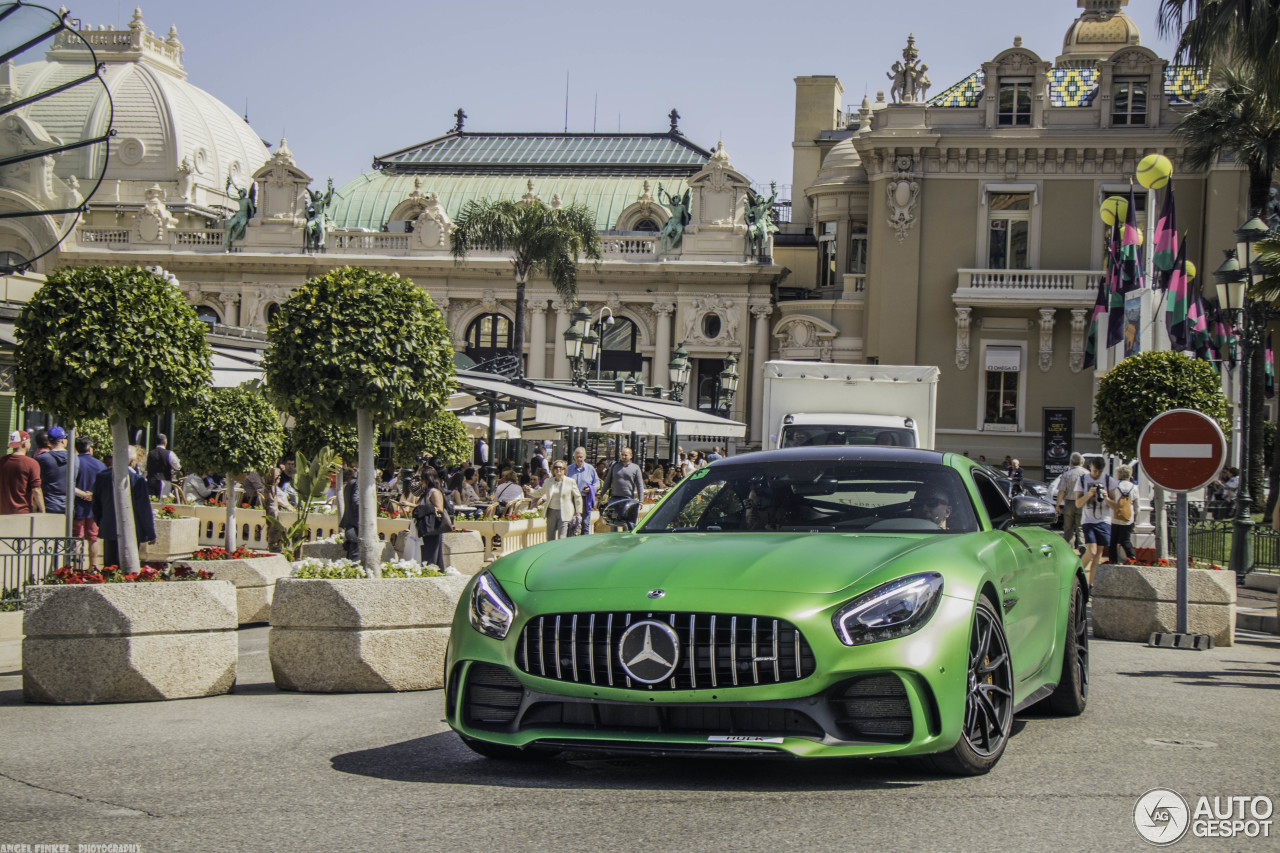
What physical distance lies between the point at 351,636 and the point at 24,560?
4988 millimetres

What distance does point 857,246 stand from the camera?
5484 cm

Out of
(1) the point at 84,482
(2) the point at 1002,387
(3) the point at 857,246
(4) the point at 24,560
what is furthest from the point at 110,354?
(3) the point at 857,246

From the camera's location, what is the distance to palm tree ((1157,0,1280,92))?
65.7ft

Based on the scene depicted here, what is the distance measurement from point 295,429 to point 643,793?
58.3 ft

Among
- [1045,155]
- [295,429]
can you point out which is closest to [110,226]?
[1045,155]

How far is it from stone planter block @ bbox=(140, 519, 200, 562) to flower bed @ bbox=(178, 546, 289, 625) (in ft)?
18.3

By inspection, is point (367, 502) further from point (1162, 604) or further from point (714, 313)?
point (714, 313)

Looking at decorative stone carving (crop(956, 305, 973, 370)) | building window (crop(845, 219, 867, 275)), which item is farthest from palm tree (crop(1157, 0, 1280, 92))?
building window (crop(845, 219, 867, 275))

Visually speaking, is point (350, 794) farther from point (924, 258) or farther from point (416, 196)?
point (416, 196)

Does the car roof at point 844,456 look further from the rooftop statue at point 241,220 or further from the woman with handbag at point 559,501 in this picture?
the rooftop statue at point 241,220

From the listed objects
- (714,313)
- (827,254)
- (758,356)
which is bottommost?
(758,356)

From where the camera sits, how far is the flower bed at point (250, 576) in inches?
474

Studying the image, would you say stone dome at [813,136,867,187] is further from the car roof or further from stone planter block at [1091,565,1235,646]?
the car roof

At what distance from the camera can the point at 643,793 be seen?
17.6 ft
